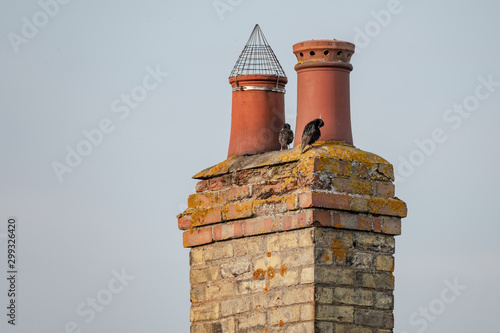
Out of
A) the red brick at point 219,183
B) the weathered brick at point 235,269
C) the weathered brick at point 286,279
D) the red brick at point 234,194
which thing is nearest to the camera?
the weathered brick at point 286,279

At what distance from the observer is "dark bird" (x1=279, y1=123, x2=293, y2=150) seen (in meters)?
10.3

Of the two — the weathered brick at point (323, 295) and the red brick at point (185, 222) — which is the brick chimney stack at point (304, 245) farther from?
the red brick at point (185, 222)

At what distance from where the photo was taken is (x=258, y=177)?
1004cm

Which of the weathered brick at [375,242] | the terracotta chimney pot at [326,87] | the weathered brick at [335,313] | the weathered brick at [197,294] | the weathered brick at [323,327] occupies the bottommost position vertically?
the weathered brick at [323,327]

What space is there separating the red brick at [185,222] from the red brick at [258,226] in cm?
75

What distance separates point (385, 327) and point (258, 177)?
1569 millimetres

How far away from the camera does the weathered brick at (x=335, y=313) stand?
9180 mm

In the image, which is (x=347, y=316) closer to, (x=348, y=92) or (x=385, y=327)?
(x=385, y=327)

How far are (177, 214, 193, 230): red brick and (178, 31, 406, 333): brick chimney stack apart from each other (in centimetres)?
29

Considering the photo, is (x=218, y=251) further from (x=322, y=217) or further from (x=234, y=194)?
(x=322, y=217)

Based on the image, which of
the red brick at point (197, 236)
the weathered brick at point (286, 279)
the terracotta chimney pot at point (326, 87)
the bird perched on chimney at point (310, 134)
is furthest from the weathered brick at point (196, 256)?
the bird perched on chimney at point (310, 134)

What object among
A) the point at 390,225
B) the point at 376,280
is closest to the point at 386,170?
the point at 390,225

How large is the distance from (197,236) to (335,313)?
5.36ft

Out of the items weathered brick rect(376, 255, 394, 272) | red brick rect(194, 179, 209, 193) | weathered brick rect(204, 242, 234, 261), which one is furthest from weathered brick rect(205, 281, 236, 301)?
weathered brick rect(376, 255, 394, 272)
